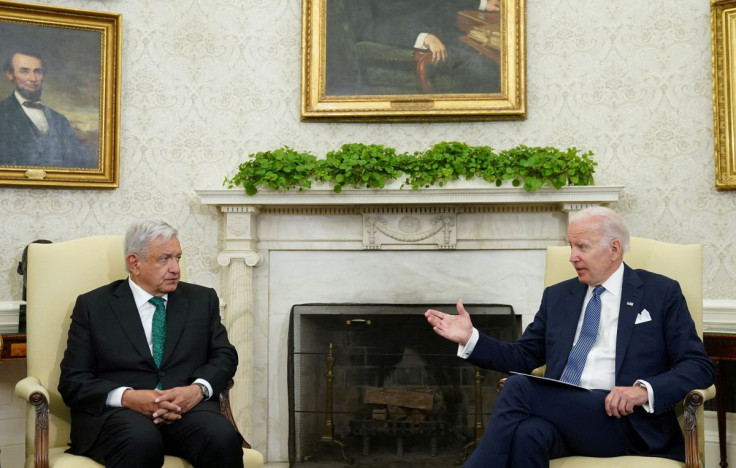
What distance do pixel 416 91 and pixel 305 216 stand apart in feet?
3.63

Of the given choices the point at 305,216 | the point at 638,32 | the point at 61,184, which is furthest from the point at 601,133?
the point at 61,184

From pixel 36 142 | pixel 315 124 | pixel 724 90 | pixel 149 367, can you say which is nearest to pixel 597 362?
pixel 149 367

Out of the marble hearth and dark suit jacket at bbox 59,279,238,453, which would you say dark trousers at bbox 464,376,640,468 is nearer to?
dark suit jacket at bbox 59,279,238,453

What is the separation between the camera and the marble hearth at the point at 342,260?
4.43 m

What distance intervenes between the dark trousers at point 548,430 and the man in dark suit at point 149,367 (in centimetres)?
96

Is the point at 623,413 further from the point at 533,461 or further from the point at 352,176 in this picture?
the point at 352,176

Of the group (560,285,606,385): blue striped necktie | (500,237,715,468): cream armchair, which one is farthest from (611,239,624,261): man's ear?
(500,237,715,468): cream armchair

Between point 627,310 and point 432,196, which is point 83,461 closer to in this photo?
point 627,310

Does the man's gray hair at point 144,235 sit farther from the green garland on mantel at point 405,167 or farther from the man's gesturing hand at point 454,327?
the green garland on mantel at point 405,167

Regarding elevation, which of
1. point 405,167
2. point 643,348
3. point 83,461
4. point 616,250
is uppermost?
point 405,167

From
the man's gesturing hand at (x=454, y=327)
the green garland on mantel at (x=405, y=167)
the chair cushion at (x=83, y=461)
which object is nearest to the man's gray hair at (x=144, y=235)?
the chair cushion at (x=83, y=461)

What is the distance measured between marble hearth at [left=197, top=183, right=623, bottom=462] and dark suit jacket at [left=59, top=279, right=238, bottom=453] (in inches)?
56.7

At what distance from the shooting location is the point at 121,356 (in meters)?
2.80

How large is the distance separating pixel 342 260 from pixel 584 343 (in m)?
2.10
